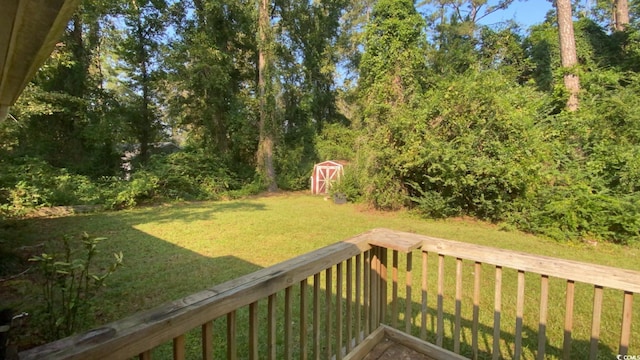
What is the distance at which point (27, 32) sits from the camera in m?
1.04

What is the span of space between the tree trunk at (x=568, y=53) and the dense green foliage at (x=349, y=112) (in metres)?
0.26

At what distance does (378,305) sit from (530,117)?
7119 mm

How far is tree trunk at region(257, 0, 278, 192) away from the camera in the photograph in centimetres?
1398

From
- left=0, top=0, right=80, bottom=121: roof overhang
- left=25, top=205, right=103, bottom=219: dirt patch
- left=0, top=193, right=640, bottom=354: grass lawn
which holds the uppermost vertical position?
left=0, top=0, right=80, bottom=121: roof overhang

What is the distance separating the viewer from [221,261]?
459cm

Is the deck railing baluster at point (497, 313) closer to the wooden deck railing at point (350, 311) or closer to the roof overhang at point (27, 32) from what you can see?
the wooden deck railing at point (350, 311)

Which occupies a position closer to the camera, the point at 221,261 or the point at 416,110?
the point at 221,261

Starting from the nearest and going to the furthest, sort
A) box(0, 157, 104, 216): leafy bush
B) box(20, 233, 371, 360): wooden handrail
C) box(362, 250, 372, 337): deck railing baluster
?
Answer: box(20, 233, 371, 360): wooden handrail < box(362, 250, 372, 337): deck railing baluster < box(0, 157, 104, 216): leafy bush

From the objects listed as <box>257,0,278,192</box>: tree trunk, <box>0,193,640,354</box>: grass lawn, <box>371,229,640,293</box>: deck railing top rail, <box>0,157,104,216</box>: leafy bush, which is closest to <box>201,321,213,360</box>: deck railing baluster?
<box>371,229,640,293</box>: deck railing top rail

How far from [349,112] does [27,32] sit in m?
20.3

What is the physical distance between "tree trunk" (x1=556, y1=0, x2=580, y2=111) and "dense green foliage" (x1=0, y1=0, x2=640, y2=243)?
26cm

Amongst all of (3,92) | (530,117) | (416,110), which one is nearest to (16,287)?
(3,92)

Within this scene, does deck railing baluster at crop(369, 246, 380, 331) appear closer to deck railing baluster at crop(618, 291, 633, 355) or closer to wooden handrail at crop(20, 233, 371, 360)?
wooden handrail at crop(20, 233, 371, 360)

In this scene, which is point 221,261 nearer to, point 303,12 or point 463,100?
point 463,100
